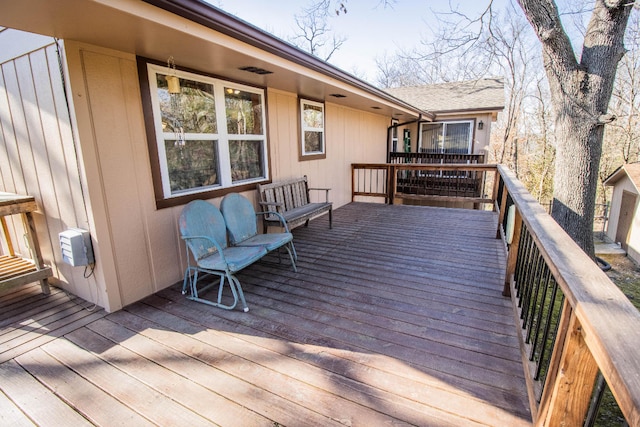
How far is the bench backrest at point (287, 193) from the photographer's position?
13.8ft

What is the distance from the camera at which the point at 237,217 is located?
3334 millimetres

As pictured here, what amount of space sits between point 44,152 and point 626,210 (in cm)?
1409

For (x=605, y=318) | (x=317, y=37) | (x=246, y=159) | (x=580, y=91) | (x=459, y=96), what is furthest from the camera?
(x=317, y=37)

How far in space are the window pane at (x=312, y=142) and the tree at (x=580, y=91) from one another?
356 cm

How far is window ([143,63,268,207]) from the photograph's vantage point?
292cm

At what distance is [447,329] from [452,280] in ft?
3.03

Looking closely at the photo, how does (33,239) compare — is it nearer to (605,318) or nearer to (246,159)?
(246,159)

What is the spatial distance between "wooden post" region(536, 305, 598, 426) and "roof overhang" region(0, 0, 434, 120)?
255 cm

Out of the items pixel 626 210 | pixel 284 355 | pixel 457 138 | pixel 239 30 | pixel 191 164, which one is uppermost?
pixel 239 30

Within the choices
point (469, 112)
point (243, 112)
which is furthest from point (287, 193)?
point (469, 112)

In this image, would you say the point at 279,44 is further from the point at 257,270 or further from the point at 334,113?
the point at 334,113

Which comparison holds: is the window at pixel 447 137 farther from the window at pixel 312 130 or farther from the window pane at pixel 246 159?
the window pane at pixel 246 159

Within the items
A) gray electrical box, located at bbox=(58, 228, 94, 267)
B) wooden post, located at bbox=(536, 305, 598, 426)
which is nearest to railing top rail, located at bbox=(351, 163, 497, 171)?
wooden post, located at bbox=(536, 305, 598, 426)

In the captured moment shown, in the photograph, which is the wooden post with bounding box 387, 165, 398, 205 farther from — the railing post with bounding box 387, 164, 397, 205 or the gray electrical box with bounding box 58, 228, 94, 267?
the gray electrical box with bounding box 58, 228, 94, 267
